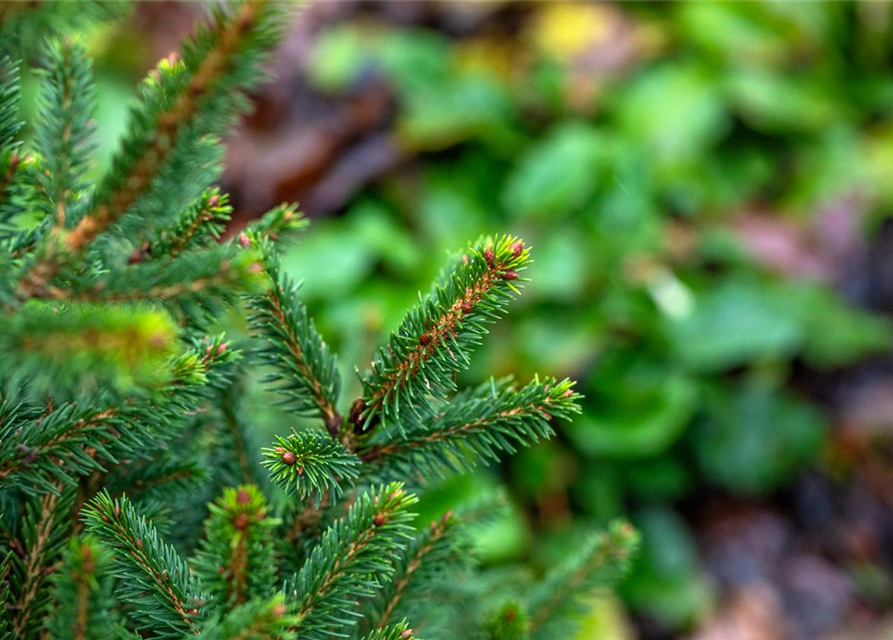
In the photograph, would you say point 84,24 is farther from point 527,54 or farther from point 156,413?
point 527,54

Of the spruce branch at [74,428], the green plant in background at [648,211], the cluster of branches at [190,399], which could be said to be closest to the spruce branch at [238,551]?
the cluster of branches at [190,399]

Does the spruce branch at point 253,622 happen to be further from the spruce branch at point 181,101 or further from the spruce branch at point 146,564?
the spruce branch at point 181,101

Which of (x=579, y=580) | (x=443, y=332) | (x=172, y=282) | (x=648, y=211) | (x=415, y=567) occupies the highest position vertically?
(x=172, y=282)

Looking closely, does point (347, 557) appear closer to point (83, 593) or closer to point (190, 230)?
point (83, 593)

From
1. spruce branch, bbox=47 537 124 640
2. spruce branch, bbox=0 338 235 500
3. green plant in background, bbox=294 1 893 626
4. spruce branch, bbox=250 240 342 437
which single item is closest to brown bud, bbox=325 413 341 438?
spruce branch, bbox=250 240 342 437

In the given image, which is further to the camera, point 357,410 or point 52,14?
point 357,410

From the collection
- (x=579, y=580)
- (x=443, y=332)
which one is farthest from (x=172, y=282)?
(x=579, y=580)

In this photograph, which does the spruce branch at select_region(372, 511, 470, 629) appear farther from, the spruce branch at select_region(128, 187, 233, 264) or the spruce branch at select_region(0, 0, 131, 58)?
the spruce branch at select_region(0, 0, 131, 58)
